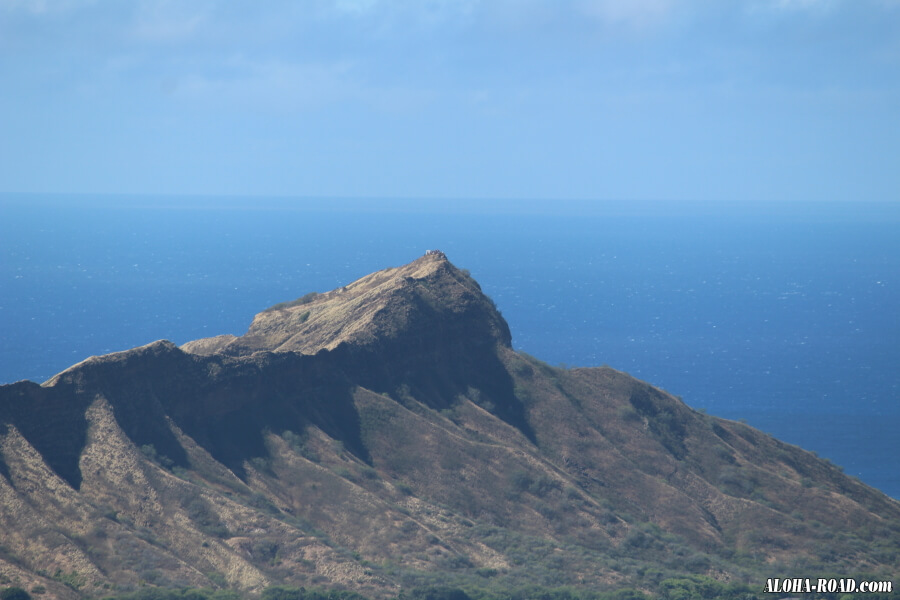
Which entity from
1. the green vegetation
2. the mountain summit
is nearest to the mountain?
the mountain summit

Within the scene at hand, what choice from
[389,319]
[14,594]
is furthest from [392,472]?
[14,594]

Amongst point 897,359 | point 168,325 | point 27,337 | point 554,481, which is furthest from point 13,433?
point 897,359

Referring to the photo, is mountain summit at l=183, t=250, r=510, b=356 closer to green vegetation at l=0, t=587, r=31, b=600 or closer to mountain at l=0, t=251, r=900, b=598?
mountain at l=0, t=251, r=900, b=598

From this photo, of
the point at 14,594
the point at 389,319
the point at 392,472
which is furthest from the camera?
the point at 389,319

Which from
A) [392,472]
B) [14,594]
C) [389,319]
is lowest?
[392,472]

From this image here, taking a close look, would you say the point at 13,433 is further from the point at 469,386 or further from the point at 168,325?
the point at 168,325

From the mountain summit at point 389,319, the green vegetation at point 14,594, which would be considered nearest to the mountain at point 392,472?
the mountain summit at point 389,319

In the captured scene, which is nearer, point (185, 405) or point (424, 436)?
point (185, 405)

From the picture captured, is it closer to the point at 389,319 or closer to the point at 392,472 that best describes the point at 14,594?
the point at 392,472
